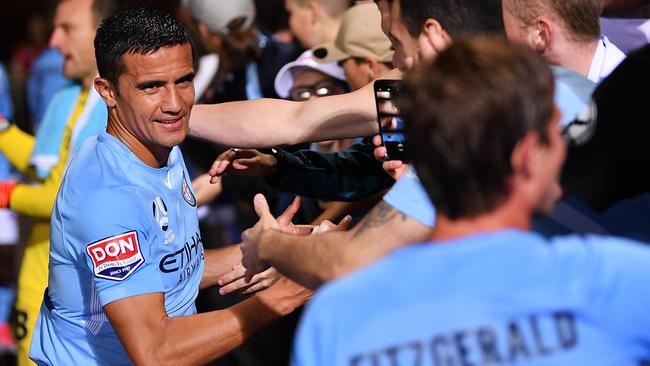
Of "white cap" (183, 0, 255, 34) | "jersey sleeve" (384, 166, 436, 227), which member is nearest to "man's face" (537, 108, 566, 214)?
"jersey sleeve" (384, 166, 436, 227)

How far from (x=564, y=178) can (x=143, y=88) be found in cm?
152

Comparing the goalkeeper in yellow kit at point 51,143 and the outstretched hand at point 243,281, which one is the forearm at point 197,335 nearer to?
the outstretched hand at point 243,281

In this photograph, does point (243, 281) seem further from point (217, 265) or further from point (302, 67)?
point (302, 67)

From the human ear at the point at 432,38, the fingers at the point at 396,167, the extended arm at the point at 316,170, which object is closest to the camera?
the human ear at the point at 432,38

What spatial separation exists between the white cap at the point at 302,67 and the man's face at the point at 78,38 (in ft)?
3.23

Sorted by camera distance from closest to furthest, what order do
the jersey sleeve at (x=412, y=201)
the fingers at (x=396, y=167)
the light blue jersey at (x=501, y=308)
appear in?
the light blue jersey at (x=501, y=308), the jersey sleeve at (x=412, y=201), the fingers at (x=396, y=167)

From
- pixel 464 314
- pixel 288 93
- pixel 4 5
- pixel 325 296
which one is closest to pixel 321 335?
pixel 325 296

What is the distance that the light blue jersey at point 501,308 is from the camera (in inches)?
82.6

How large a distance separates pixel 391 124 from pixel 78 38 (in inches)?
114

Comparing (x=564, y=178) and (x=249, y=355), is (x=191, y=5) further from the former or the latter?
(x=564, y=178)

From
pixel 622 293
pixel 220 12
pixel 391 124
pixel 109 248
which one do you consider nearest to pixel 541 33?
pixel 391 124

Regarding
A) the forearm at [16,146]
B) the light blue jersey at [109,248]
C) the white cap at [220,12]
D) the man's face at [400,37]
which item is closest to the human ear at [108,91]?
the light blue jersey at [109,248]

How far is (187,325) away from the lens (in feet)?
11.1

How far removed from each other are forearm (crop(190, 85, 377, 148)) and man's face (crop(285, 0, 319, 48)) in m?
2.28
